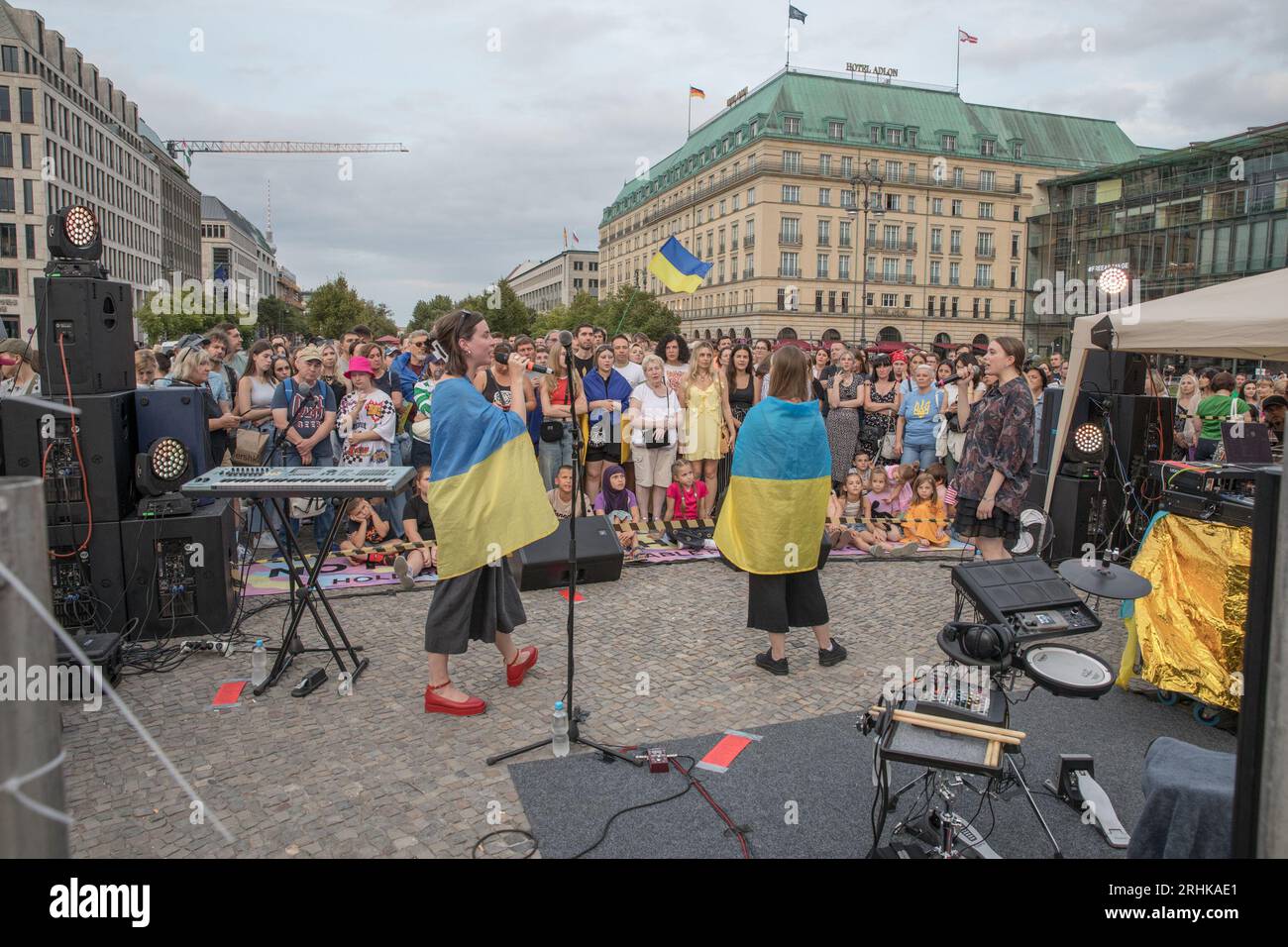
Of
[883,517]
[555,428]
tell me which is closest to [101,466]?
[555,428]

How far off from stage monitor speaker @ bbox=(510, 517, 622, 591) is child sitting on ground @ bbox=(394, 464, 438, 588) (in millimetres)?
919

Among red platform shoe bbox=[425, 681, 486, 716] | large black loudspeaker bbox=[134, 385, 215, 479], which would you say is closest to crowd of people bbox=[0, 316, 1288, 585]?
large black loudspeaker bbox=[134, 385, 215, 479]

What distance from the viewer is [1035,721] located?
4.74 metres

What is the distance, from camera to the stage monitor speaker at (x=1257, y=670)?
6.18ft

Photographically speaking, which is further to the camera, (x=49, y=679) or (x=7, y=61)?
(x=7, y=61)

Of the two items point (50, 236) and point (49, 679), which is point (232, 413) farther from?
point (49, 679)

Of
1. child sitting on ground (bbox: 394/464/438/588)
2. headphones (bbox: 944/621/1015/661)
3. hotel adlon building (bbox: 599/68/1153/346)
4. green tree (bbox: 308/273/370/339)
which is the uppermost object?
hotel adlon building (bbox: 599/68/1153/346)

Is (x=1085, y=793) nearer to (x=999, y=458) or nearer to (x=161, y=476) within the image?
(x=999, y=458)

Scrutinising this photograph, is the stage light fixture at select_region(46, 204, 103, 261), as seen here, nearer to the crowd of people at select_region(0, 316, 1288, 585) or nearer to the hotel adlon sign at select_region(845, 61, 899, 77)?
the crowd of people at select_region(0, 316, 1288, 585)

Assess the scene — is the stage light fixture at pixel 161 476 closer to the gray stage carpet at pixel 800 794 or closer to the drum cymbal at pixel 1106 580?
the gray stage carpet at pixel 800 794

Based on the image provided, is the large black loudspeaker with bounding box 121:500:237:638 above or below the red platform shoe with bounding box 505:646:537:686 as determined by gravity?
above

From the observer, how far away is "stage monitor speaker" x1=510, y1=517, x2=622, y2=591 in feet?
23.7
